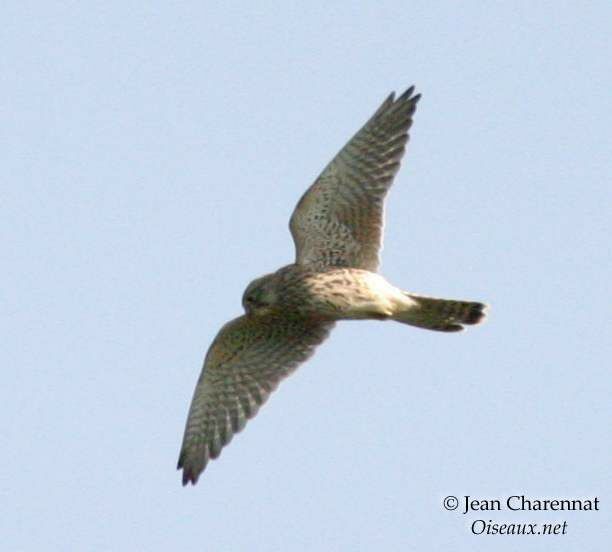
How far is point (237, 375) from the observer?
1249cm

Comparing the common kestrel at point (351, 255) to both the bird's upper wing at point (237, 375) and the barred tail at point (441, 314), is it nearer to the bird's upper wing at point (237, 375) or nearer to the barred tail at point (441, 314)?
the barred tail at point (441, 314)

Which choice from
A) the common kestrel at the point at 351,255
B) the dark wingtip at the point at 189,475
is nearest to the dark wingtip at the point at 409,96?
the common kestrel at the point at 351,255

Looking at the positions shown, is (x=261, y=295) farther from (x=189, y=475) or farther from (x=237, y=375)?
(x=189, y=475)

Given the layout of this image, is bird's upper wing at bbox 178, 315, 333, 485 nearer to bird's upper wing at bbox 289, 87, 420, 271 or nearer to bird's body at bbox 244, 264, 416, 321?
bird's body at bbox 244, 264, 416, 321

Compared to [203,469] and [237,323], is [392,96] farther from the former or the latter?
[203,469]

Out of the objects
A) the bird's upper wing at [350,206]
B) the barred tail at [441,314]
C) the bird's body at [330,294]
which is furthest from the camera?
the bird's upper wing at [350,206]

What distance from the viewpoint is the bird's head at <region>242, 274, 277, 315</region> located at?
1165 centimetres

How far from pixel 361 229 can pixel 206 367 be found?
6.68 ft

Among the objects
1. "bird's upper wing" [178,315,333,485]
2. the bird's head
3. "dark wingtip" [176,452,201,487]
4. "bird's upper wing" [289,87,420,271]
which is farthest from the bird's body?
"dark wingtip" [176,452,201,487]

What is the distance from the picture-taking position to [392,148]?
11.7 m

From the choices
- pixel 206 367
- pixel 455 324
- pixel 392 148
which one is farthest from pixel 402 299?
pixel 206 367

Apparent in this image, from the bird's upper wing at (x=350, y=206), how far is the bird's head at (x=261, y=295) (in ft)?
1.14

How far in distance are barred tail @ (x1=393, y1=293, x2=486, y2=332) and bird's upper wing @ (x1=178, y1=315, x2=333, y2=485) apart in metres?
1.01

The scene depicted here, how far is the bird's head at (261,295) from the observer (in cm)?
1165
